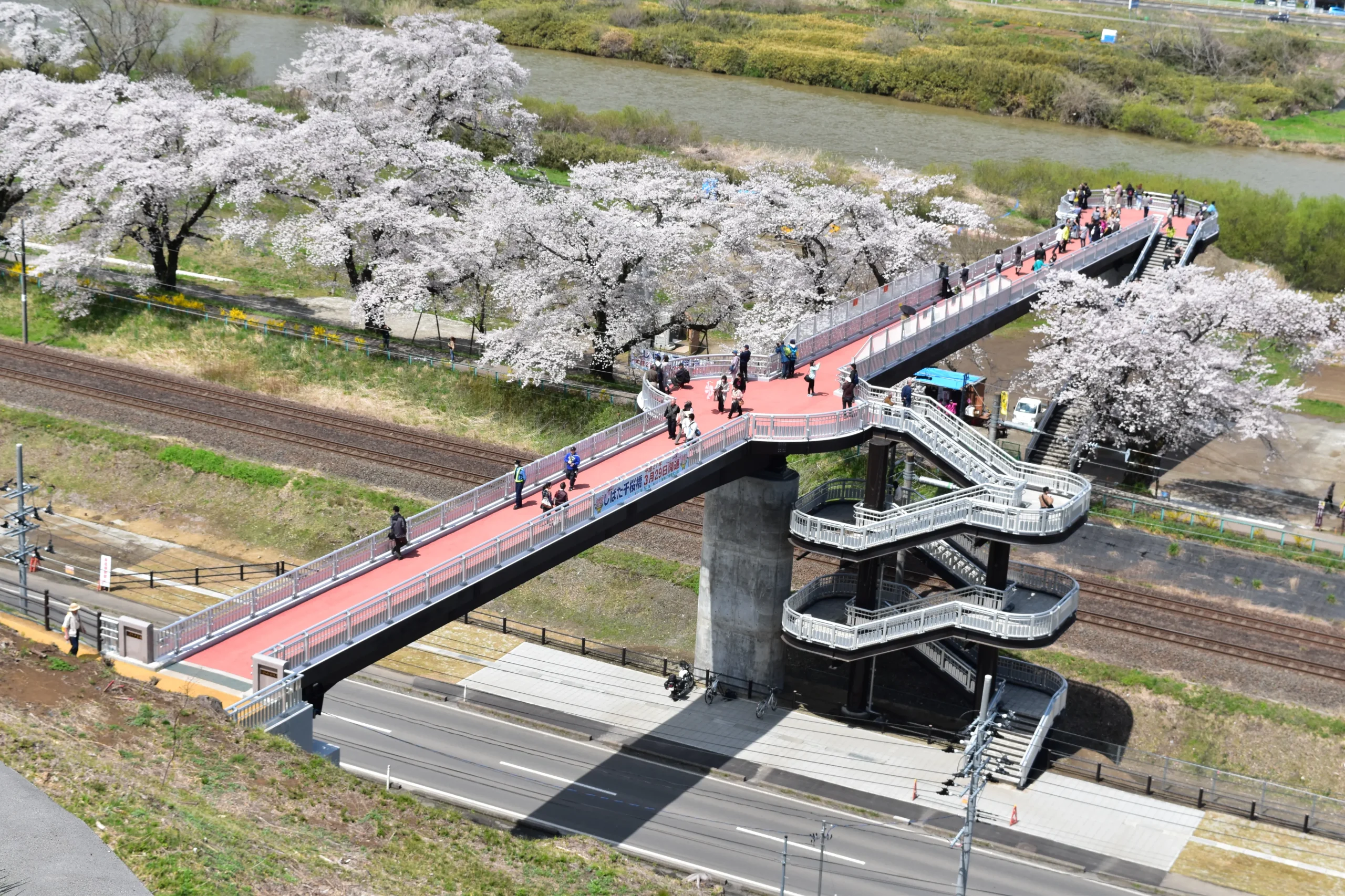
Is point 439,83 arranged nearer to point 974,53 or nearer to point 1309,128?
point 974,53

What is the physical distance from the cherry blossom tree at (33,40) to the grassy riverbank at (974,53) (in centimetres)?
3832

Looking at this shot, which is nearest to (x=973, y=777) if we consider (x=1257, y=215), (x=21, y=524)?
(x=21, y=524)

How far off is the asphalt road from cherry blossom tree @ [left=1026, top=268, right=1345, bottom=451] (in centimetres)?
2330

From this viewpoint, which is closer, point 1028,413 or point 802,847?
point 802,847

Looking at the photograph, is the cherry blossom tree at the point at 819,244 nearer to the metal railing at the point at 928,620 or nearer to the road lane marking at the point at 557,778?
the metal railing at the point at 928,620

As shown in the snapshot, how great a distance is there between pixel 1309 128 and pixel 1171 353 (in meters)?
85.3

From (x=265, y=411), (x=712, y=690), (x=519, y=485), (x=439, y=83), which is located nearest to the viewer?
(x=519, y=485)

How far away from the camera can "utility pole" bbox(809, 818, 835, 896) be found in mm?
37531

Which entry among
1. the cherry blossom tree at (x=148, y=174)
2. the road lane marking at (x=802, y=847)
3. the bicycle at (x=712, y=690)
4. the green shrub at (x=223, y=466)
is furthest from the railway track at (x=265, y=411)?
the road lane marking at (x=802, y=847)

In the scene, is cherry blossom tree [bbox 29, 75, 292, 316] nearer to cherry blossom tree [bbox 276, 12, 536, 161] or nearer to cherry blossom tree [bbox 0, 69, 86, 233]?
cherry blossom tree [bbox 0, 69, 86, 233]

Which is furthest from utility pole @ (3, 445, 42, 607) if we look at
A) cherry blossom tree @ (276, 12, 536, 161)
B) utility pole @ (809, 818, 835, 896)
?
cherry blossom tree @ (276, 12, 536, 161)

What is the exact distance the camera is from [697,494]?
43062 millimetres

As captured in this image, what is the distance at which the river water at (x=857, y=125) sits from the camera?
115 metres

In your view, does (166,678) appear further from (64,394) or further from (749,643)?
(64,394)
